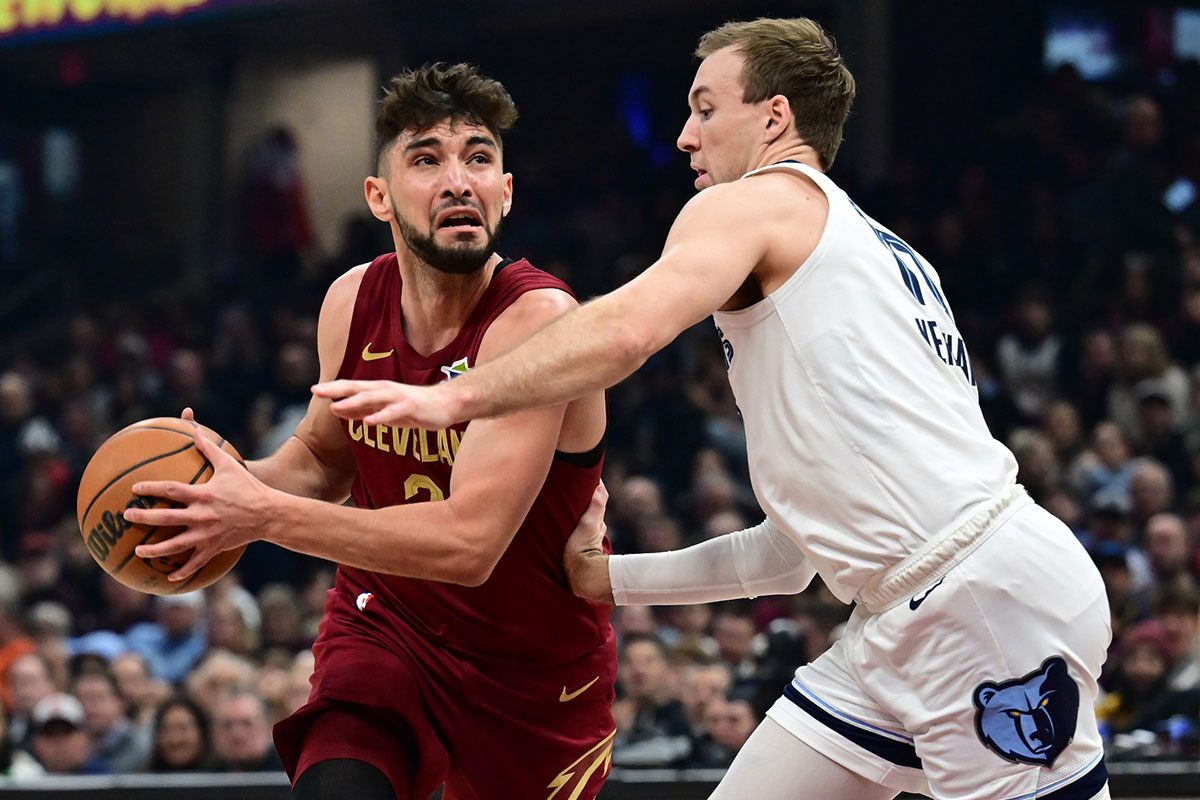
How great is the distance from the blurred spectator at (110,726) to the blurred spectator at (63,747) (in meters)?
0.06

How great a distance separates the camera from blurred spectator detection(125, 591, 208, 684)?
833cm

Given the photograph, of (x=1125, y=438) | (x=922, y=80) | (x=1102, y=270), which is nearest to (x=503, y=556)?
(x=1125, y=438)

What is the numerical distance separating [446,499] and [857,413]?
0.93m

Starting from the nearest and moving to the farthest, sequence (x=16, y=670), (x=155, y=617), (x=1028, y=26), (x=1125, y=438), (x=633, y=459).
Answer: (x=16, y=670)
(x=1125, y=438)
(x=155, y=617)
(x=633, y=459)
(x=1028, y=26)

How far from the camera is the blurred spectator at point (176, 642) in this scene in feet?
27.3

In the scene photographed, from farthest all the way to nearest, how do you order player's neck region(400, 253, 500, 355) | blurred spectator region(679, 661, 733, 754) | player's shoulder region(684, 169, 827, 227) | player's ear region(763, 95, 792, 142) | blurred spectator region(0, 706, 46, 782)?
blurred spectator region(0, 706, 46, 782) → blurred spectator region(679, 661, 733, 754) → player's neck region(400, 253, 500, 355) → player's ear region(763, 95, 792, 142) → player's shoulder region(684, 169, 827, 227)

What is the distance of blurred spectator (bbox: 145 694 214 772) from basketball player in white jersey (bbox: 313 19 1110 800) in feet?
14.4

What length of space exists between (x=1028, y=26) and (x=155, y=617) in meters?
7.89

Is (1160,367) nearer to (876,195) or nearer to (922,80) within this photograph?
(876,195)

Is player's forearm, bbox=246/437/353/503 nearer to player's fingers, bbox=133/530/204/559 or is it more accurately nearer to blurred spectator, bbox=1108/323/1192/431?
player's fingers, bbox=133/530/204/559

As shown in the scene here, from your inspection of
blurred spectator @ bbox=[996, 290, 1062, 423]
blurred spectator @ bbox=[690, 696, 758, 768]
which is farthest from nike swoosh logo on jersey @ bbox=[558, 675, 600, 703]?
blurred spectator @ bbox=[996, 290, 1062, 423]

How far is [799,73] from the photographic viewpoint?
3.05 meters

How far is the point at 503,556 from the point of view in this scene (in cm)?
338

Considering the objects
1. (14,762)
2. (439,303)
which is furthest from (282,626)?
(439,303)
